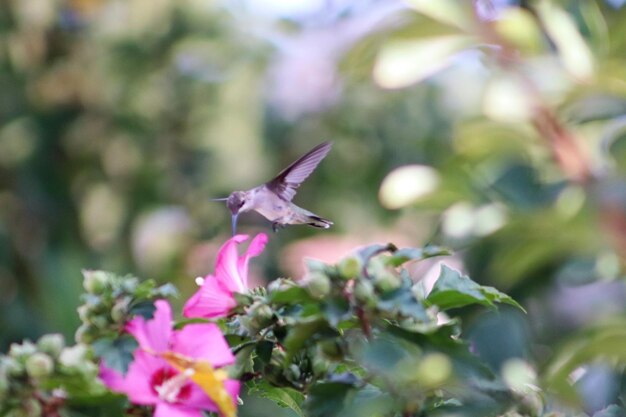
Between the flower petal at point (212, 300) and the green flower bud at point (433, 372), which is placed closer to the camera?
the green flower bud at point (433, 372)

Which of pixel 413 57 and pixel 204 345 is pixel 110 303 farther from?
pixel 413 57

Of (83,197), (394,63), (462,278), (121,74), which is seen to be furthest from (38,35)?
(462,278)

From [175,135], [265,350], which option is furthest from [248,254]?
[175,135]

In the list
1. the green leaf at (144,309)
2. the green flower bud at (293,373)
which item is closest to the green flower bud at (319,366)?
the green flower bud at (293,373)

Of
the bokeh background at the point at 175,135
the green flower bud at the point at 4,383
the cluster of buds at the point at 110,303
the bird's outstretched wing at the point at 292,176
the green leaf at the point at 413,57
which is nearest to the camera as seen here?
the green flower bud at the point at 4,383

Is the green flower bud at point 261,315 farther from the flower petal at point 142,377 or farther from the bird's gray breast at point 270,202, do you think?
the bird's gray breast at point 270,202

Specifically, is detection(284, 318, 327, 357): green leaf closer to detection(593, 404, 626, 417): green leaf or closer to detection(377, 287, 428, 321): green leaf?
detection(377, 287, 428, 321): green leaf
